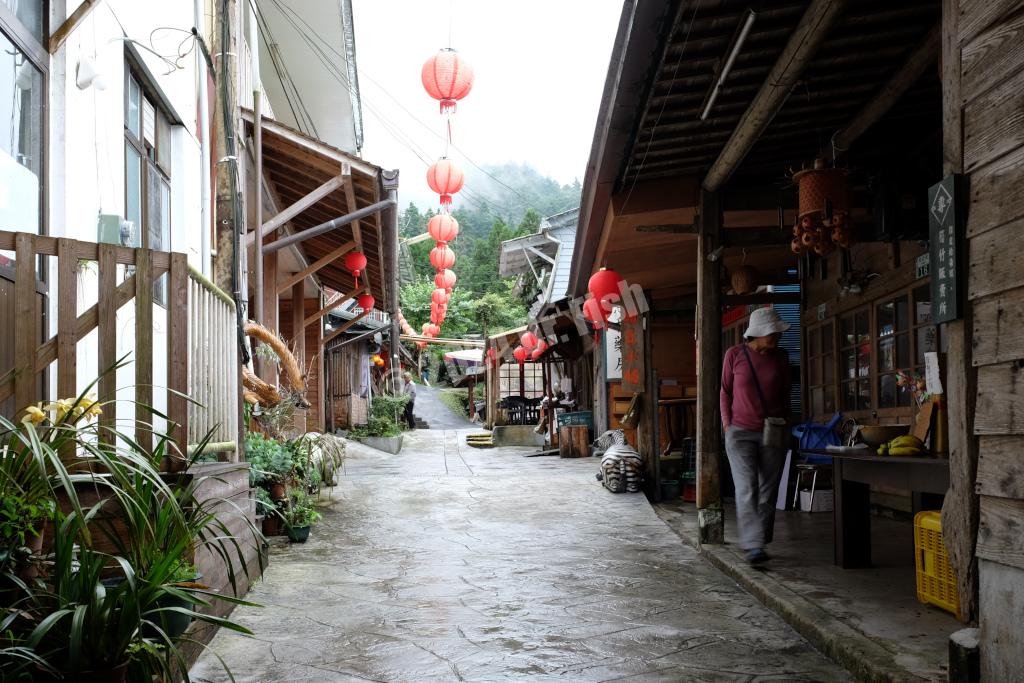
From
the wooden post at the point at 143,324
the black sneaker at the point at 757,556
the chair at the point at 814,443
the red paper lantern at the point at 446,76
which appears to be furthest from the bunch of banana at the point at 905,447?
the red paper lantern at the point at 446,76

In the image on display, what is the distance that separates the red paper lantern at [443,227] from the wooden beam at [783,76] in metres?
12.6

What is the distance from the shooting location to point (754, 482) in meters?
7.17

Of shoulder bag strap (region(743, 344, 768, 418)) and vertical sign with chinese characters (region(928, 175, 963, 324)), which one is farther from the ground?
vertical sign with chinese characters (region(928, 175, 963, 324))

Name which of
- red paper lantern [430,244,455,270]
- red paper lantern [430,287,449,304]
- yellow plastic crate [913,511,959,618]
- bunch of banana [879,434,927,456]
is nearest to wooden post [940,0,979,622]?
yellow plastic crate [913,511,959,618]

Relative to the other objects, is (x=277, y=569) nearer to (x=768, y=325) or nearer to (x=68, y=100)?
(x=68, y=100)

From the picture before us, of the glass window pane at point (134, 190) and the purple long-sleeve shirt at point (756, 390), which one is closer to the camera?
the purple long-sleeve shirt at point (756, 390)

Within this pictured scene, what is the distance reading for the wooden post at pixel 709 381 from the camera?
8.03 m

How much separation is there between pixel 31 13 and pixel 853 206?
5985 millimetres

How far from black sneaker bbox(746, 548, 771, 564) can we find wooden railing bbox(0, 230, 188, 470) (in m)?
4.35

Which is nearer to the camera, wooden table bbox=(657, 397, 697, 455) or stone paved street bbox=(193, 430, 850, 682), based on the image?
stone paved street bbox=(193, 430, 850, 682)

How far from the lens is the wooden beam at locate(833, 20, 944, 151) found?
558cm

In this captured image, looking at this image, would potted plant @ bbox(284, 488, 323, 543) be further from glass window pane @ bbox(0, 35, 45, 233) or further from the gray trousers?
the gray trousers

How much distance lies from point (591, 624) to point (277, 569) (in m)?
3.04

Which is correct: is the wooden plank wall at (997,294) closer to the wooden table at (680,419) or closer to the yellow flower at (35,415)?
the yellow flower at (35,415)
